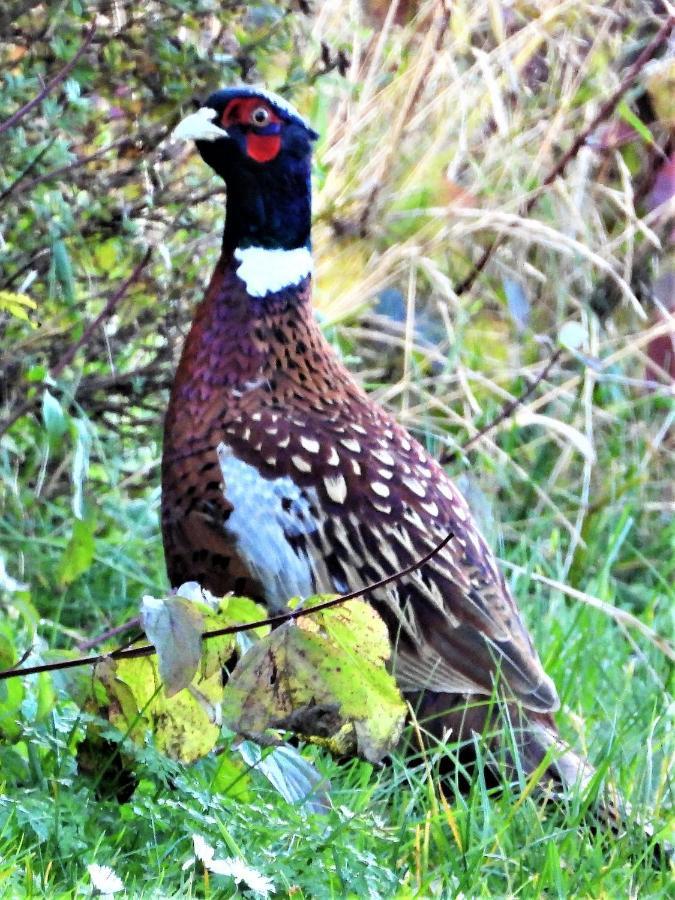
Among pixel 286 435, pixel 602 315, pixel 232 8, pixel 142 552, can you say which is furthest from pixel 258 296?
pixel 602 315

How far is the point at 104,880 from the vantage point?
6.17 ft

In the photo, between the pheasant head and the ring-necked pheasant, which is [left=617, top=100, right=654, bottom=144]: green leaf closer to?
the pheasant head

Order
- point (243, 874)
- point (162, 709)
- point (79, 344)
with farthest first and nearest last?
point (79, 344) < point (162, 709) < point (243, 874)

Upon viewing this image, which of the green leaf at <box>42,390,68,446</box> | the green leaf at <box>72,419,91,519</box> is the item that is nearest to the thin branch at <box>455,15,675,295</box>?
the green leaf at <box>72,419,91,519</box>

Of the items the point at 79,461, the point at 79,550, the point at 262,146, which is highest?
the point at 262,146

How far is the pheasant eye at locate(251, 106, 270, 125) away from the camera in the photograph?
3043mm

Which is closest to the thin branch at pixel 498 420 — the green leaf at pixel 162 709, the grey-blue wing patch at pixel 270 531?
the grey-blue wing patch at pixel 270 531

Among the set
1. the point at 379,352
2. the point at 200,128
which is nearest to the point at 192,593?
the point at 200,128

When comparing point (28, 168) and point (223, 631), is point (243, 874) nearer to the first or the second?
point (223, 631)

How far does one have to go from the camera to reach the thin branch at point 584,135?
426 cm

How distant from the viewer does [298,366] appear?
9.73 feet

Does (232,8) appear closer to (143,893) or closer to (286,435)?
(286,435)

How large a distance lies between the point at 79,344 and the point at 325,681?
1229 millimetres

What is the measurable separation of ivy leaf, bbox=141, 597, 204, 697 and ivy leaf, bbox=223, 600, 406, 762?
111 mm
